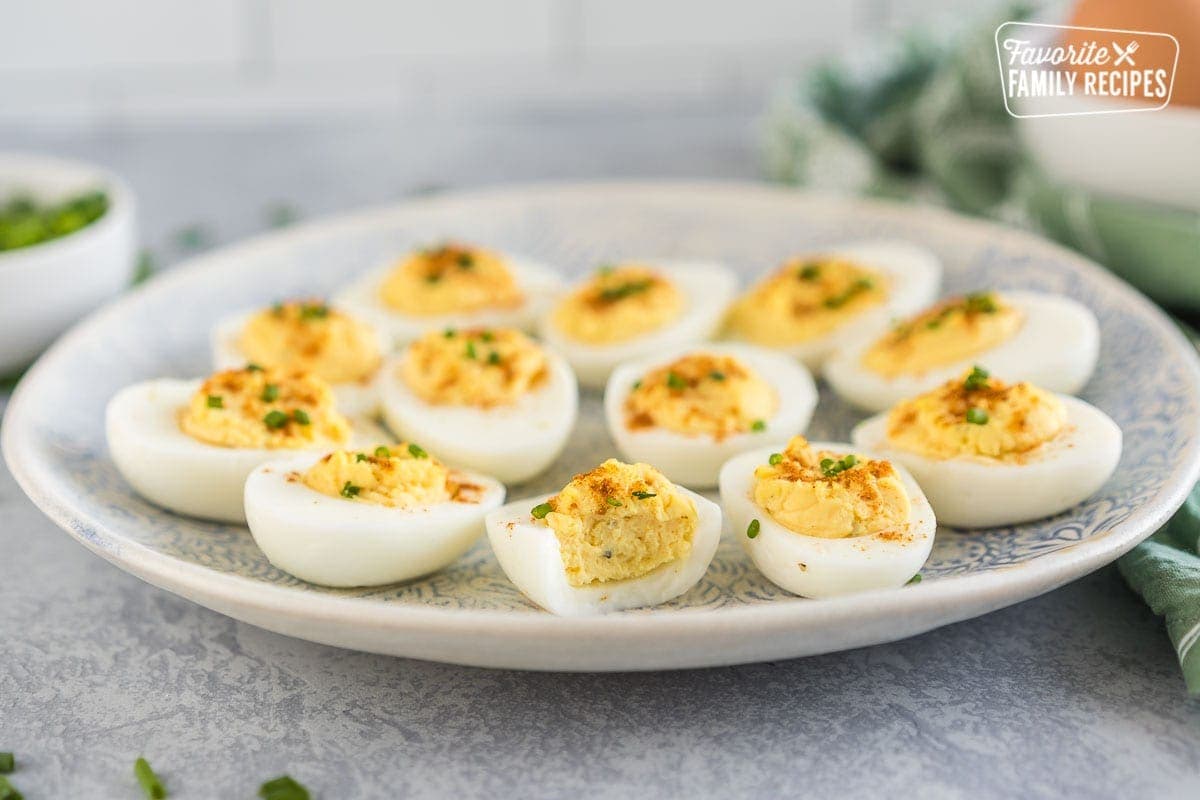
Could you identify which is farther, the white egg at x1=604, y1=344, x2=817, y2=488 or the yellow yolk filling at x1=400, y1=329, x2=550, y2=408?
the yellow yolk filling at x1=400, y1=329, x2=550, y2=408

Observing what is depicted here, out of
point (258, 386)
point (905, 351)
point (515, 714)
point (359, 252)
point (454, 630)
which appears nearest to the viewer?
point (454, 630)

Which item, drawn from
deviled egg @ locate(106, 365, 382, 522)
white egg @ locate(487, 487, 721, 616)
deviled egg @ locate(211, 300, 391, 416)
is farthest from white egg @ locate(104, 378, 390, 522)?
white egg @ locate(487, 487, 721, 616)

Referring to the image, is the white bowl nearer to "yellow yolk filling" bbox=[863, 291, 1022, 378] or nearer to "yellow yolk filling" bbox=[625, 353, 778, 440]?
"yellow yolk filling" bbox=[625, 353, 778, 440]

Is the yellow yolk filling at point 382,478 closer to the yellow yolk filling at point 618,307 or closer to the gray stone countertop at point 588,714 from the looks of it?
the gray stone countertop at point 588,714

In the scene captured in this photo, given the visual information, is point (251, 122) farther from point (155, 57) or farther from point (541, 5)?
point (541, 5)

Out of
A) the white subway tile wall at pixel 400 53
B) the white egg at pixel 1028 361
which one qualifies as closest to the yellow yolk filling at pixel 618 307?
the white egg at pixel 1028 361

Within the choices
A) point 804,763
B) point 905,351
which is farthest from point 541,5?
point 804,763
